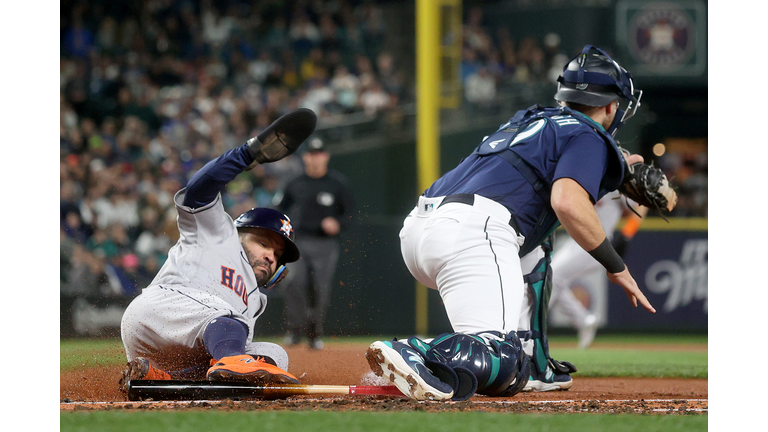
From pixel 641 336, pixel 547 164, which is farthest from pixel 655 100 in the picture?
pixel 547 164

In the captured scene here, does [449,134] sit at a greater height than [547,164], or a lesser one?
greater

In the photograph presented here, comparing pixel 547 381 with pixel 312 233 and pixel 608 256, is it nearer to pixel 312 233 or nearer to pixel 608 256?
pixel 608 256

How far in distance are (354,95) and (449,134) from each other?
1.70 meters

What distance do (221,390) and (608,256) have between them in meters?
1.70

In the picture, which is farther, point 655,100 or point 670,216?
point 655,100

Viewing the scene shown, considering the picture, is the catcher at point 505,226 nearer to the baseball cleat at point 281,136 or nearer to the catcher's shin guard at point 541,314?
the catcher's shin guard at point 541,314

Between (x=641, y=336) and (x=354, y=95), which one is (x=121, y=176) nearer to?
(x=354, y=95)

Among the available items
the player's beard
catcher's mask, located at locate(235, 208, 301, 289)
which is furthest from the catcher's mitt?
the player's beard

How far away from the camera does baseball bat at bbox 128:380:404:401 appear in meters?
3.25

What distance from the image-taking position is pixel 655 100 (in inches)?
651

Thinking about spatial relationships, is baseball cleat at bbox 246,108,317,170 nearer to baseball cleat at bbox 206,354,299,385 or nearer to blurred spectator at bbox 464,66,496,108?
baseball cleat at bbox 206,354,299,385

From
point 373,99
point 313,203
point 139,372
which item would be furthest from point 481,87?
point 139,372

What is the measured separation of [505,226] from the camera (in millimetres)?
3480

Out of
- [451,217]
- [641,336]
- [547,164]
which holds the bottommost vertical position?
[641,336]
